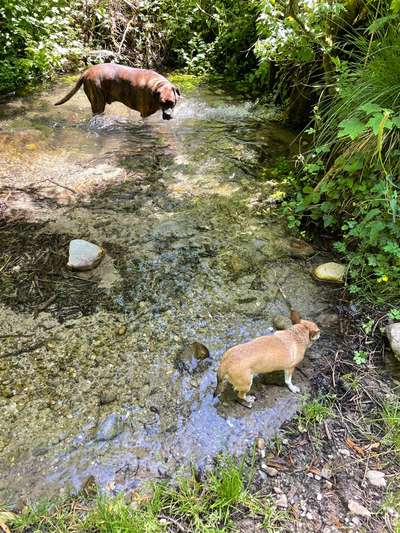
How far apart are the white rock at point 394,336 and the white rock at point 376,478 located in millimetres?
794

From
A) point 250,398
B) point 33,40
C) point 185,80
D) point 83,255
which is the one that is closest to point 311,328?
point 250,398

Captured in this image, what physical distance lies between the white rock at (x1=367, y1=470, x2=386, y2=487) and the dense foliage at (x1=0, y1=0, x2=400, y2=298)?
4.33 feet

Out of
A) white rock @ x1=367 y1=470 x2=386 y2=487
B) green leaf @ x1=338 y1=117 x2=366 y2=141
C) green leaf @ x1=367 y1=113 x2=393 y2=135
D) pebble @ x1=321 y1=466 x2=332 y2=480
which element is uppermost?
green leaf @ x1=367 y1=113 x2=393 y2=135

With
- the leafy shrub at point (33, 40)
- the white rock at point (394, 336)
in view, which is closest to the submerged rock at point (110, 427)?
the white rock at point (394, 336)

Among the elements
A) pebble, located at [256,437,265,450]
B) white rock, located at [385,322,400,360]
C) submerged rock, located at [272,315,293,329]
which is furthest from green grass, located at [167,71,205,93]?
pebble, located at [256,437,265,450]

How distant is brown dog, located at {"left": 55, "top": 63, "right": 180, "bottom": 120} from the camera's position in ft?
17.5

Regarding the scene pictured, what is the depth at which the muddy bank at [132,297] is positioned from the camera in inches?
89.7

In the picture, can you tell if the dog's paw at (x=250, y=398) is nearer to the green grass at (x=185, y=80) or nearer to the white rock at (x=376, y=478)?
the white rock at (x=376, y=478)

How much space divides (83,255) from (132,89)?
124 inches

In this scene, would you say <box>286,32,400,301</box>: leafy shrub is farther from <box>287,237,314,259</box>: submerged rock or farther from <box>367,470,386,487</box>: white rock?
<box>367,470,386,487</box>: white rock

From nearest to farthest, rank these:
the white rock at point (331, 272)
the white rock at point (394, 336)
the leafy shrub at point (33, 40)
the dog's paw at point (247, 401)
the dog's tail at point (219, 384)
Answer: the dog's tail at point (219, 384)
the dog's paw at point (247, 401)
the white rock at point (394, 336)
the white rock at point (331, 272)
the leafy shrub at point (33, 40)

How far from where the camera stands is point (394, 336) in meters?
2.67

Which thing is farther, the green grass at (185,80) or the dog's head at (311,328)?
the green grass at (185,80)

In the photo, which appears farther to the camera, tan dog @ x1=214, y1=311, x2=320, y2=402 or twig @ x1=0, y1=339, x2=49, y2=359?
twig @ x1=0, y1=339, x2=49, y2=359
